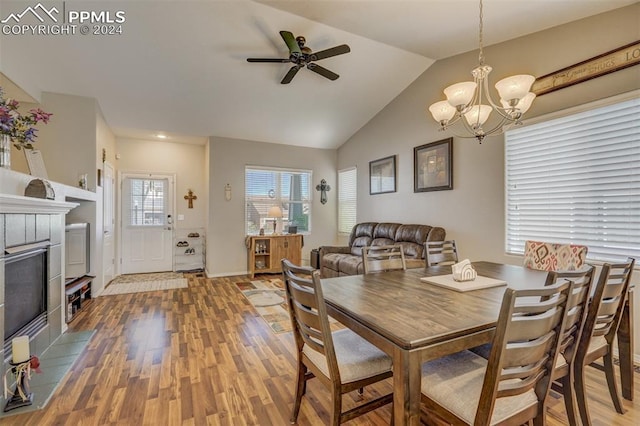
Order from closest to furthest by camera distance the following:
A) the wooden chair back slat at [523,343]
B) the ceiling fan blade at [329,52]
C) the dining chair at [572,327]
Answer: the wooden chair back slat at [523,343]
the dining chair at [572,327]
the ceiling fan blade at [329,52]

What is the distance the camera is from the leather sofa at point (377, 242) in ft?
13.5

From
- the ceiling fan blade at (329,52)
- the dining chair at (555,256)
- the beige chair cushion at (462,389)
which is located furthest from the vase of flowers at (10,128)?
the dining chair at (555,256)

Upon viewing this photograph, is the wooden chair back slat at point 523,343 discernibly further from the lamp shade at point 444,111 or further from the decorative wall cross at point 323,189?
the decorative wall cross at point 323,189

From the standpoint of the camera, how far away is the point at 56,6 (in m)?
2.85

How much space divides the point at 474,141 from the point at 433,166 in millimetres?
698

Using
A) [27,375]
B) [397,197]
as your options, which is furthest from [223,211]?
[27,375]

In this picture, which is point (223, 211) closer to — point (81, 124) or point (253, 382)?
point (81, 124)

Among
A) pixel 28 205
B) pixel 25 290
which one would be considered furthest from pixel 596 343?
pixel 25 290

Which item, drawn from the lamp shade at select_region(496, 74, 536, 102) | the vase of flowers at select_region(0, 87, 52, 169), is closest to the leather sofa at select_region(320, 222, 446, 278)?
the lamp shade at select_region(496, 74, 536, 102)

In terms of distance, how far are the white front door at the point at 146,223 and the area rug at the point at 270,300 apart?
218cm

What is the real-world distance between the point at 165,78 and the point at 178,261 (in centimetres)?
376

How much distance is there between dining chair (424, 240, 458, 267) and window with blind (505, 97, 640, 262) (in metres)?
1.08

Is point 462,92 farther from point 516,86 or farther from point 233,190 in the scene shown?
point 233,190

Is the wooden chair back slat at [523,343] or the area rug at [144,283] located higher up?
the wooden chair back slat at [523,343]
